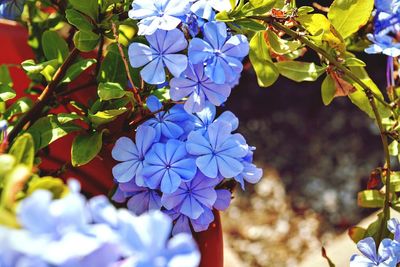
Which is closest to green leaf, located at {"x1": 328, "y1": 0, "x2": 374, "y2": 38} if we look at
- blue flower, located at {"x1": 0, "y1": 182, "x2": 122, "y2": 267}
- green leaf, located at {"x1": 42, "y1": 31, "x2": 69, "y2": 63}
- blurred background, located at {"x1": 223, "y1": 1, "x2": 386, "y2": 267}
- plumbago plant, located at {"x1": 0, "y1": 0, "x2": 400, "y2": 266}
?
plumbago plant, located at {"x1": 0, "y1": 0, "x2": 400, "y2": 266}

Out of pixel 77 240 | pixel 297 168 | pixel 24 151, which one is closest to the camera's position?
pixel 77 240

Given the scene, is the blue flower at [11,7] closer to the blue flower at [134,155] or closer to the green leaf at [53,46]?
the green leaf at [53,46]

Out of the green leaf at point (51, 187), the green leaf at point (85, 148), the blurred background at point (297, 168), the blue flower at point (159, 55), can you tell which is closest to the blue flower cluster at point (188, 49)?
the blue flower at point (159, 55)

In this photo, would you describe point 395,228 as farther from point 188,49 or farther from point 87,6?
point 87,6

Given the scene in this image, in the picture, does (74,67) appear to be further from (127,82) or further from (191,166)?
(191,166)

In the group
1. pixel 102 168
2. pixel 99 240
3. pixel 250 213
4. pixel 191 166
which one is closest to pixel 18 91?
pixel 102 168

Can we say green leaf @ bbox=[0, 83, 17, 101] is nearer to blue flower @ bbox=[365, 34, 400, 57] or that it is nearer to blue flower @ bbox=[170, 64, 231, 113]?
blue flower @ bbox=[170, 64, 231, 113]

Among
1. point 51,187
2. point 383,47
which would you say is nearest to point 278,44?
point 383,47
